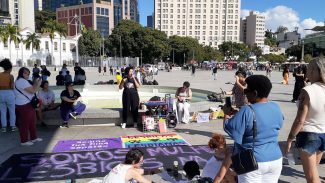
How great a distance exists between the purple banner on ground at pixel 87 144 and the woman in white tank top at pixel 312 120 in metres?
4.48

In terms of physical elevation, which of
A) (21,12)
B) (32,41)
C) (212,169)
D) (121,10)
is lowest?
(212,169)

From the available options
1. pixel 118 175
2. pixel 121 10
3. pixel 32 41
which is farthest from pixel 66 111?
pixel 121 10

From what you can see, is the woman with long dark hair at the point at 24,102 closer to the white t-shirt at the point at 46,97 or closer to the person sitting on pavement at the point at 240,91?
the white t-shirt at the point at 46,97

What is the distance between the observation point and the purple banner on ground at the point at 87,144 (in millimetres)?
7204

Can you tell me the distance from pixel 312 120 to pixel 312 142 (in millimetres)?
267

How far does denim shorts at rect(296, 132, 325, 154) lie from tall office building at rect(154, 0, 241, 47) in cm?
16965

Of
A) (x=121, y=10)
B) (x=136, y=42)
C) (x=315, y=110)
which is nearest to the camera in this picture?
(x=315, y=110)

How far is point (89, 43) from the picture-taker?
8631 centimetres

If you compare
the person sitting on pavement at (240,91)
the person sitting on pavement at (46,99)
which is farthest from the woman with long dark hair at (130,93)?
the person sitting on pavement at (240,91)

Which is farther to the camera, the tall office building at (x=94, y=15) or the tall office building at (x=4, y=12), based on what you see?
the tall office building at (x=94, y=15)

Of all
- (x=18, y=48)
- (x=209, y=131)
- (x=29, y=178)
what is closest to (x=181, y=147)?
(x=209, y=131)

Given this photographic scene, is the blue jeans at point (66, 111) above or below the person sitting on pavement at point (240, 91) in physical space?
below

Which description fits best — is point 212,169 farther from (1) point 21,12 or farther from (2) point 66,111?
(1) point 21,12

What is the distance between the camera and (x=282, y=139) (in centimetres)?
802
